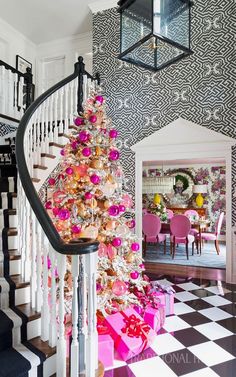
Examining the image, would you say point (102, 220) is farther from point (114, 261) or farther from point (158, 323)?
point (158, 323)

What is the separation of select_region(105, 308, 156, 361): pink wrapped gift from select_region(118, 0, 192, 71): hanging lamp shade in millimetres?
2213

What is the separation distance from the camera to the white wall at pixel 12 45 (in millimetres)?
6035

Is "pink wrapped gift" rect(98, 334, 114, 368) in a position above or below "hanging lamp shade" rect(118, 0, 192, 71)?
below

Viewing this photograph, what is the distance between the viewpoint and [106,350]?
2.15m

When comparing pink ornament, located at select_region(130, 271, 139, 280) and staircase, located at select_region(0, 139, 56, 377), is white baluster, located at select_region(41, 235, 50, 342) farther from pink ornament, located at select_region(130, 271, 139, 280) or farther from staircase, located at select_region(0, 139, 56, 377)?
pink ornament, located at select_region(130, 271, 139, 280)

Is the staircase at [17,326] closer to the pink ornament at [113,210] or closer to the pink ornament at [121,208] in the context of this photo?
Result: the pink ornament at [113,210]

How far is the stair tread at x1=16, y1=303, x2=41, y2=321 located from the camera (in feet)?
5.90

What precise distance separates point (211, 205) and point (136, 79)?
603cm

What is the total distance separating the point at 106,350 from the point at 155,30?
235cm

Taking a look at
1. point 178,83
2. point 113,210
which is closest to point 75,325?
point 113,210

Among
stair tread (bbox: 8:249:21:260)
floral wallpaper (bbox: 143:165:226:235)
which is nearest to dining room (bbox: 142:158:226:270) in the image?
floral wallpaper (bbox: 143:165:226:235)

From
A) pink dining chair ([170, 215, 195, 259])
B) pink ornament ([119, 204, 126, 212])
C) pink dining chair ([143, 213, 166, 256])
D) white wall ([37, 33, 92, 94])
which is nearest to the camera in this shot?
pink ornament ([119, 204, 126, 212])

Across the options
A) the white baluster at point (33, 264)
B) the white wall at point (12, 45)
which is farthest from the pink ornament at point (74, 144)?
the white wall at point (12, 45)

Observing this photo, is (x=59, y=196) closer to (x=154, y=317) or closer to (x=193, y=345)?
(x=154, y=317)
